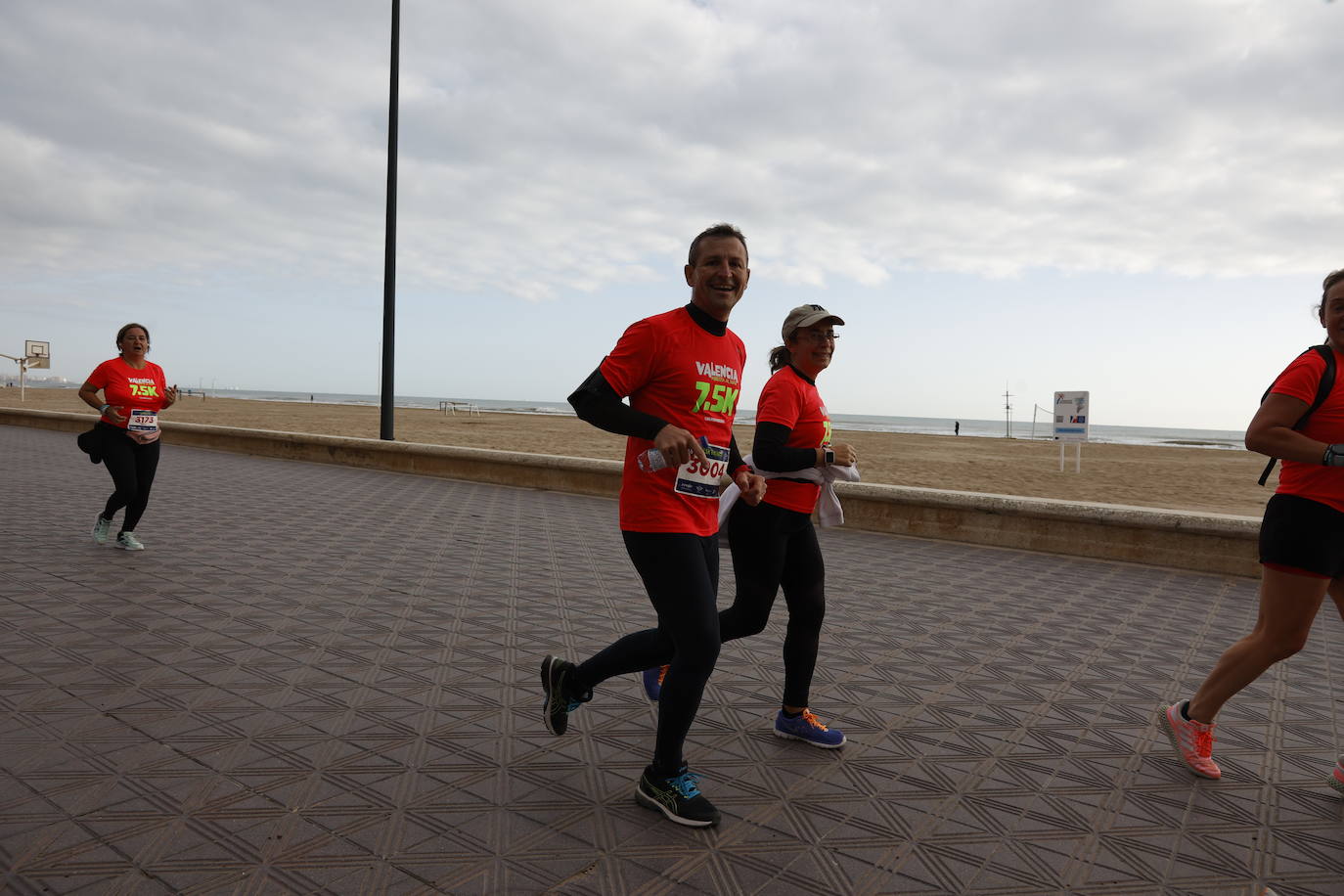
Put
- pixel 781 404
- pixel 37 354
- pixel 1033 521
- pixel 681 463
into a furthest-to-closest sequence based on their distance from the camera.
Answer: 1. pixel 37 354
2. pixel 1033 521
3. pixel 781 404
4. pixel 681 463

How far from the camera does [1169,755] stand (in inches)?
136

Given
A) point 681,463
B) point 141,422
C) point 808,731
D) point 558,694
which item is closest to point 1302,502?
point 808,731

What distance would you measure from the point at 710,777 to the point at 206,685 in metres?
2.30

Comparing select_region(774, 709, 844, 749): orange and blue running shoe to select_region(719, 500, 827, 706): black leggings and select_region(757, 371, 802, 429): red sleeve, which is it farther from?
select_region(757, 371, 802, 429): red sleeve

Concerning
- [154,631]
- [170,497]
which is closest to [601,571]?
[154,631]

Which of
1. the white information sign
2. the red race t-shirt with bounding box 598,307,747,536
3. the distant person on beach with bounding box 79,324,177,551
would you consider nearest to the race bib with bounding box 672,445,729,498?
the red race t-shirt with bounding box 598,307,747,536

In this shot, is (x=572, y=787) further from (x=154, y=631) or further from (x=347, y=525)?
(x=347, y=525)

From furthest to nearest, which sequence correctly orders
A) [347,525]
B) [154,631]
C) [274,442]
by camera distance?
1. [274,442]
2. [347,525]
3. [154,631]

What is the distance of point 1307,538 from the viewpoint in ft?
9.71

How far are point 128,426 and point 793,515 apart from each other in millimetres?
5698

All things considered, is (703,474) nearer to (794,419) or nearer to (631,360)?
(631,360)

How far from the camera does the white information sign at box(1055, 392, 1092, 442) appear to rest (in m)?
19.5

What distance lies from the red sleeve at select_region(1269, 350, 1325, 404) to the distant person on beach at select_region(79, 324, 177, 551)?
7.00 m

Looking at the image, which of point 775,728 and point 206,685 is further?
point 206,685
